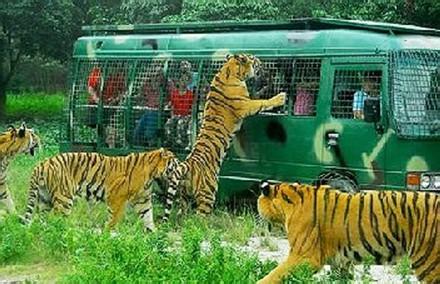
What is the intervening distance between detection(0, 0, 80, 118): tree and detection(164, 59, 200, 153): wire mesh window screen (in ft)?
50.4

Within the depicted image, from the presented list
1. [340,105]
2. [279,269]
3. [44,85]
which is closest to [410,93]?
[340,105]

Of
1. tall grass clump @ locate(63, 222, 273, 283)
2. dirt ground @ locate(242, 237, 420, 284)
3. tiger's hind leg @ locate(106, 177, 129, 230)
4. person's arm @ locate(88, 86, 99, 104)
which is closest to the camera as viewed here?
tall grass clump @ locate(63, 222, 273, 283)

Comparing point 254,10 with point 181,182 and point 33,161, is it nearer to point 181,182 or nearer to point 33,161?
point 33,161

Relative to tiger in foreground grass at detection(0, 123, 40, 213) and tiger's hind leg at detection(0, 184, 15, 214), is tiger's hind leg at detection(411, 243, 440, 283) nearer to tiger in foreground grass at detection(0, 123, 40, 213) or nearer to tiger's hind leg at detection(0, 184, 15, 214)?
tiger's hind leg at detection(0, 184, 15, 214)

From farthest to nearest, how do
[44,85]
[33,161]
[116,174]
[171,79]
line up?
[44,85], [33,161], [171,79], [116,174]

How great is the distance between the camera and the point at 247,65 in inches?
494

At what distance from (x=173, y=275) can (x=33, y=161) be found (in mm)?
11755

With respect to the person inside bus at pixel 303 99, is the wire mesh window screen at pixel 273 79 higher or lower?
higher

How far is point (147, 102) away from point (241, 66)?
5.99 ft

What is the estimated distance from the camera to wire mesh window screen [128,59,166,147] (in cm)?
1370

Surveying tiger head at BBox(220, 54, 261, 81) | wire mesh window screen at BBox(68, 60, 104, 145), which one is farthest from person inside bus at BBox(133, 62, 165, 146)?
tiger head at BBox(220, 54, 261, 81)

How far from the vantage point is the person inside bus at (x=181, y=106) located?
43.9ft

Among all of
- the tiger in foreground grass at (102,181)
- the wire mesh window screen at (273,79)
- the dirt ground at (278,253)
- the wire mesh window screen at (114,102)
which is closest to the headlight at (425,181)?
the dirt ground at (278,253)

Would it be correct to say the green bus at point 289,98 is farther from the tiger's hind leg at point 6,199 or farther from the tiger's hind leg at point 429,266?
the tiger's hind leg at point 429,266
